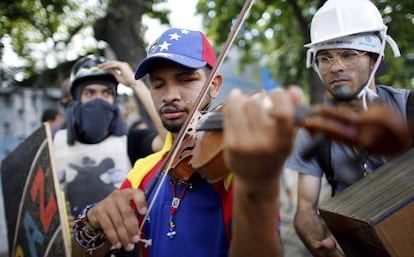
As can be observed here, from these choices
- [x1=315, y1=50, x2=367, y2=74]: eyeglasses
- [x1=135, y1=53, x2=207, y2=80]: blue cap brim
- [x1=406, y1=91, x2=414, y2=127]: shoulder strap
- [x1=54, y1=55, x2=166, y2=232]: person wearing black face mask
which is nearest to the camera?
[x1=135, y1=53, x2=207, y2=80]: blue cap brim

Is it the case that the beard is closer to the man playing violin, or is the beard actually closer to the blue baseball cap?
the man playing violin

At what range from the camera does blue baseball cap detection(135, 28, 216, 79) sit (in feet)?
5.09

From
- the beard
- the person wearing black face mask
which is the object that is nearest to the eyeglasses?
the beard

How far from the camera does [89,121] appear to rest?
2.76 meters

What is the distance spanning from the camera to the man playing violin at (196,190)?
2.67ft

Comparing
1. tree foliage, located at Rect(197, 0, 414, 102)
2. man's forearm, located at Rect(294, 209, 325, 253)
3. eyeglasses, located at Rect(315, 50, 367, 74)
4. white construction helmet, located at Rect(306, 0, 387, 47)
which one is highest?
tree foliage, located at Rect(197, 0, 414, 102)

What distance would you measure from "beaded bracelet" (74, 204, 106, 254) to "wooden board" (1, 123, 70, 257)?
19 centimetres

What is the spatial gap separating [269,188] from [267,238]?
0.17m

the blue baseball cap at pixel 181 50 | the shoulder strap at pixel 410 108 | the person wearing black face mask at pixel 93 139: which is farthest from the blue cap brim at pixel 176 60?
the person wearing black face mask at pixel 93 139

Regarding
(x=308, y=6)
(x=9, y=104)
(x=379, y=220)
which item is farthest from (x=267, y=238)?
(x=9, y=104)

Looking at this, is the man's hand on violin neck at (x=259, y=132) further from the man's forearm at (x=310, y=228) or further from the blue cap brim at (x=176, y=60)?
the man's forearm at (x=310, y=228)

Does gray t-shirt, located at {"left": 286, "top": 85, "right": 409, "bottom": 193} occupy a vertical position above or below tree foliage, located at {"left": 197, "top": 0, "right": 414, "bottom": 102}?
below

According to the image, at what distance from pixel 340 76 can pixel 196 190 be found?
0.95 metres

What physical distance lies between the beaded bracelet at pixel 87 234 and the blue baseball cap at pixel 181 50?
2.02 ft
